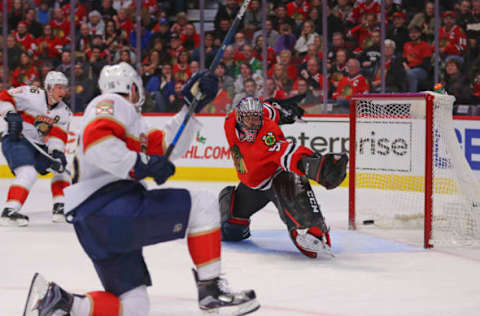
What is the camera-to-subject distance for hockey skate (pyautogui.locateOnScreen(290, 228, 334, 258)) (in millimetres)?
4352

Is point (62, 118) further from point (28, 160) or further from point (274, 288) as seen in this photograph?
point (274, 288)

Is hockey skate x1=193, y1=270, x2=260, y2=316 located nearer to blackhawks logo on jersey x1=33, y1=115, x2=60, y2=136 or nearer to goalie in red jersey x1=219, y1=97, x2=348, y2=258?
goalie in red jersey x1=219, y1=97, x2=348, y2=258

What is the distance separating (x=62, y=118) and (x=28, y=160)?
0.39 meters

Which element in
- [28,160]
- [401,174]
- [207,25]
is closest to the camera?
[28,160]

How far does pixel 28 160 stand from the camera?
562 centimetres

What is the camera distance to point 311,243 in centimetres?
436

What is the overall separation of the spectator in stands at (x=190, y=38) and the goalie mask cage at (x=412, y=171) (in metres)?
3.21

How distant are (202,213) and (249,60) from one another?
605cm

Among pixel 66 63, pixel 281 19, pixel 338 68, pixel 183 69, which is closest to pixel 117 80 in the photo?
pixel 338 68

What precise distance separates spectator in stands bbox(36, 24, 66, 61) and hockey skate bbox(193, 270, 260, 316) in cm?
735

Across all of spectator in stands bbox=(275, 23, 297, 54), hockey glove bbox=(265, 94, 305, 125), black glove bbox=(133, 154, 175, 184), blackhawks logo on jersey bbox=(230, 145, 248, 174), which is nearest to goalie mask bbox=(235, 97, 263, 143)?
blackhawks logo on jersey bbox=(230, 145, 248, 174)

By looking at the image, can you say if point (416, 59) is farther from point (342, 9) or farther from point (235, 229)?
point (235, 229)

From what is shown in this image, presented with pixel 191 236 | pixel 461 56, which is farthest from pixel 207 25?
pixel 191 236

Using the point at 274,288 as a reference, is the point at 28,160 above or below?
above
